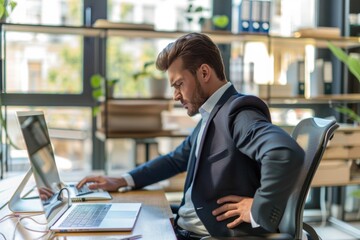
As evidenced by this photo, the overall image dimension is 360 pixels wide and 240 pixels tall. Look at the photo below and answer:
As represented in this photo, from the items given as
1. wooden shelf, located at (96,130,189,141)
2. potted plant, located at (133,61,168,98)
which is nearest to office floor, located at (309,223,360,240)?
wooden shelf, located at (96,130,189,141)

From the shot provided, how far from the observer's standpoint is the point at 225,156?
1.44 metres

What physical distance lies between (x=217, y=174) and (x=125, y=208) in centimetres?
38

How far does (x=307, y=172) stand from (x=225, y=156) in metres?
0.28

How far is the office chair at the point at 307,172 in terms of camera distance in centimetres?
141

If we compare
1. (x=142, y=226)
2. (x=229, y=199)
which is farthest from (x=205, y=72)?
(x=142, y=226)

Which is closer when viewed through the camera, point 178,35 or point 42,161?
point 42,161

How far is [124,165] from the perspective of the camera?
10.6 feet

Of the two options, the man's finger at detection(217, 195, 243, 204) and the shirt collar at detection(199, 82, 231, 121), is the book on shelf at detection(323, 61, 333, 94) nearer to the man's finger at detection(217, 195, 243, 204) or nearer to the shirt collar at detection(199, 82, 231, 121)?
the shirt collar at detection(199, 82, 231, 121)

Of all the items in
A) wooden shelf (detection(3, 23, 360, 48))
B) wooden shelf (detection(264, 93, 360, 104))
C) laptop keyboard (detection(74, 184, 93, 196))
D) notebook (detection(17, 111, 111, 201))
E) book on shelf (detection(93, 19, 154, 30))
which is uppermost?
book on shelf (detection(93, 19, 154, 30))

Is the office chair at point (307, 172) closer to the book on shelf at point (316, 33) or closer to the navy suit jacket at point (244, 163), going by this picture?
the navy suit jacket at point (244, 163)

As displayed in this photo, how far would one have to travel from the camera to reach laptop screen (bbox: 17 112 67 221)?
1.36 meters

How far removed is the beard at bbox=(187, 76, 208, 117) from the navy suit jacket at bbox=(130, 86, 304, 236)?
77 mm

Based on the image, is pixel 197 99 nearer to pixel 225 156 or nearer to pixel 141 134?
pixel 225 156

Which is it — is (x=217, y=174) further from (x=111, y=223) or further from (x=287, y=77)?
(x=287, y=77)
